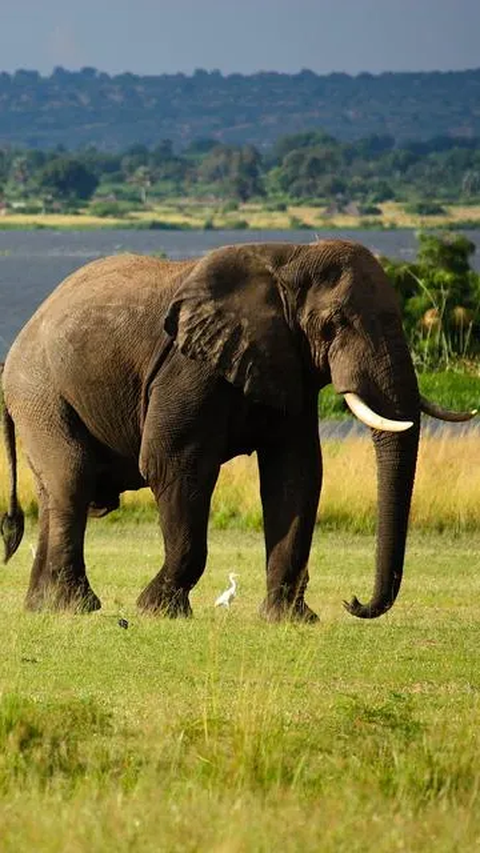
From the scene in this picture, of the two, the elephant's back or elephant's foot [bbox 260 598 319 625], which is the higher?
the elephant's back

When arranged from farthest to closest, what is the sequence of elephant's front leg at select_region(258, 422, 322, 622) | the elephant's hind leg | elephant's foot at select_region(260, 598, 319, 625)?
the elephant's hind leg
elephant's front leg at select_region(258, 422, 322, 622)
elephant's foot at select_region(260, 598, 319, 625)

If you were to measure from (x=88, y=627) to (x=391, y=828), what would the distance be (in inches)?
203

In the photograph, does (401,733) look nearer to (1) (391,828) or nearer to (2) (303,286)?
(1) (391,828)

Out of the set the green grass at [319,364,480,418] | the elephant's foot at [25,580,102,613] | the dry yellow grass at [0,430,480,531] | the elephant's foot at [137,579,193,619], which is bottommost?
the green grass at [319,364,480,418]

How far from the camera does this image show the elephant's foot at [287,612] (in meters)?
14.7

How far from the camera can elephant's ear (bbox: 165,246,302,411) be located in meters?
14.6

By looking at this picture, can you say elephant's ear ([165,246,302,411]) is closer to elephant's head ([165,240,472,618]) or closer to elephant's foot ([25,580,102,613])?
elephant's head ([165,240,472,618])

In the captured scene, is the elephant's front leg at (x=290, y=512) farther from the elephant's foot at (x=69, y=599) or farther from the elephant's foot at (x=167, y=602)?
the elephant's foot at (x=69, y=599)

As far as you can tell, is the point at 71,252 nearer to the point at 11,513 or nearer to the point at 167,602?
the point at 11,513

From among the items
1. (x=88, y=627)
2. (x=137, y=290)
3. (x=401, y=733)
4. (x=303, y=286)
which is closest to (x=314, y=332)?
(x=303, y=286)

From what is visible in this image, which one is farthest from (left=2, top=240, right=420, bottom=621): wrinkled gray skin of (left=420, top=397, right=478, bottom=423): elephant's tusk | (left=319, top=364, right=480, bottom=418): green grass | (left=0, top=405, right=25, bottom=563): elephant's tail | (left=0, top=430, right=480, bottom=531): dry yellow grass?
(left=319, top=364, right=480, bottom=418): green grass

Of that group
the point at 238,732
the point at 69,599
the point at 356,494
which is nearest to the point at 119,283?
the point at 69,599

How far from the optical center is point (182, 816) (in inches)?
360

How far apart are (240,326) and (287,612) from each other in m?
1.71
